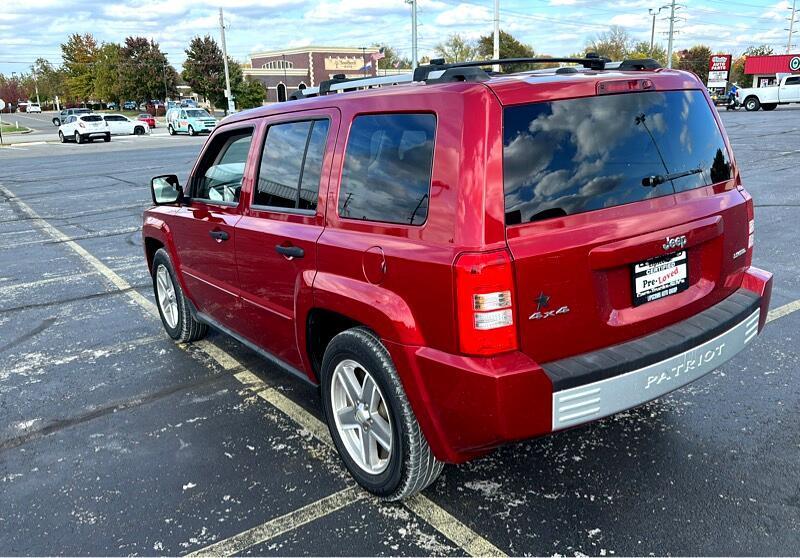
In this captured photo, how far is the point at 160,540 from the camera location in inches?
112

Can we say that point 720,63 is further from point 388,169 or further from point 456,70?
point 388,169

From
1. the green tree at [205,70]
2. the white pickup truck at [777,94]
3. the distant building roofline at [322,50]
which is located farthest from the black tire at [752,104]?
the distant building roofline at [322,50]

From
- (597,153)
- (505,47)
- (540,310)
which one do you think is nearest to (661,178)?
(597,153)

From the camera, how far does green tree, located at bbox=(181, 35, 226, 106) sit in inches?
3433

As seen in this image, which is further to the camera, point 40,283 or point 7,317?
point 40,283

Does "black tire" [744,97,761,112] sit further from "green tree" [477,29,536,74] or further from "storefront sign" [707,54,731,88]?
"green tree" [477,29,536,74]

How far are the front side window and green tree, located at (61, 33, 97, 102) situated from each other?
116 meters

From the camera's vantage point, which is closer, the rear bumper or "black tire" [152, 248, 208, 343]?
the rear bumper

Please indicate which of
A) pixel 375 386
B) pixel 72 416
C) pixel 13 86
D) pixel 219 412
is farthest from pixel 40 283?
pixel 13 86

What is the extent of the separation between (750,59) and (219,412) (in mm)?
73316

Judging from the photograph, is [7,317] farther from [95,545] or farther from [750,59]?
[750,59]

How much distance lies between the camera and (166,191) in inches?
186

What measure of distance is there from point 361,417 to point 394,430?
0.30 m

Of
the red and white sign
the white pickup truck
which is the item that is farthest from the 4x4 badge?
the red and white sign
